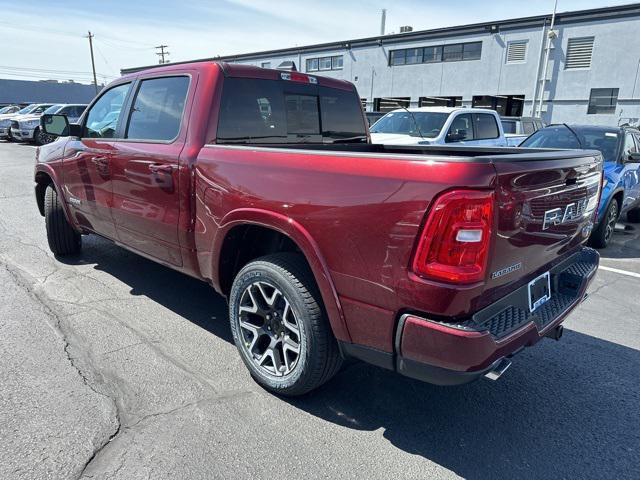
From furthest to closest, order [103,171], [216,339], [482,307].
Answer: [103,171] → [216,339] → [482,307]

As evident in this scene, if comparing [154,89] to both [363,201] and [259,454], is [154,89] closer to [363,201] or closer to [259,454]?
[363,201]

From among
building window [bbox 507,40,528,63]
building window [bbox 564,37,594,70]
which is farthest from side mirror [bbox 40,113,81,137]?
building window [bbox 507,40,528,63]

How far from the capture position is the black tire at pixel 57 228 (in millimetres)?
5227

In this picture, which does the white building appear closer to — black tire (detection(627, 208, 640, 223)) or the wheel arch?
black tire (detection(627, 208, 640, 223))

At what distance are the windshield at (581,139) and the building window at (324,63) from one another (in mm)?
29176

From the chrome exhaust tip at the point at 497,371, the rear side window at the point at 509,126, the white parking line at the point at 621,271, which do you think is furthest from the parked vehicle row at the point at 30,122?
the chrome exhaust tip at the point at 497,371

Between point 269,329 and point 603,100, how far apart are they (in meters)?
26.9

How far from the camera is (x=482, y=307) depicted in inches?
83.4

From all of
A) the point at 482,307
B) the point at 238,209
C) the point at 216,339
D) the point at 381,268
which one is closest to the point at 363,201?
the point at 381,268

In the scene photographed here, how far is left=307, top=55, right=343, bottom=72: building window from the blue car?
29259 millimetres

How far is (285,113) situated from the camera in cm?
368

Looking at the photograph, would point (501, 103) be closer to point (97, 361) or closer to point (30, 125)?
point (30, 125)

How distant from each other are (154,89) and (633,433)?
4073 millimetres

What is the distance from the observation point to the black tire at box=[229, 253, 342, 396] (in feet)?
8.43
